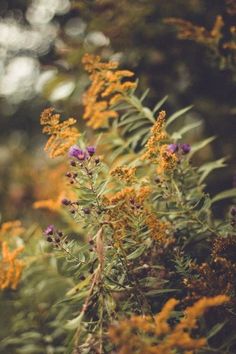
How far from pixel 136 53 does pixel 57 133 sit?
1.43 metres

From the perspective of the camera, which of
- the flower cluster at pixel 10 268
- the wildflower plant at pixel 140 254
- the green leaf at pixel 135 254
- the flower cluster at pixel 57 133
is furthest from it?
the flower cluster at pixel 10 268

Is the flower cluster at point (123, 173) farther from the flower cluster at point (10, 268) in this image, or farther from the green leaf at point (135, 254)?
the flower cluster at point (10, 268)

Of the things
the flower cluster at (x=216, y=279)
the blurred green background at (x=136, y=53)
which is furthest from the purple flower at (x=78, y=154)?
the blurred green background at (x=136, y=53)

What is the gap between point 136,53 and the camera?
2674 mm

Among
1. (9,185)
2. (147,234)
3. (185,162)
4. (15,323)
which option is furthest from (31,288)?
(9,185)

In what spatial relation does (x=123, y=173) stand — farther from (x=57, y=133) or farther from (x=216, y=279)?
(x=216, y=279)

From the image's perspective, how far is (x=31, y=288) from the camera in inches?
81.2

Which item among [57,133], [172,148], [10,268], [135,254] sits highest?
[57,133]

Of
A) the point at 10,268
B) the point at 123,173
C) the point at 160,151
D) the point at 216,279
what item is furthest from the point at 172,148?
the point at 10,268

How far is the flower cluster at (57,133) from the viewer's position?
1.42m

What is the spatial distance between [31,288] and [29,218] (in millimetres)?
1776

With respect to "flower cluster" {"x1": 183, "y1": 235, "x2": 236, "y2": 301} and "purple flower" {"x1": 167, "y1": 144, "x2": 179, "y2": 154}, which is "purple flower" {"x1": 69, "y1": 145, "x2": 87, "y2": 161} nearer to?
"purple flower" {"x1": 167, "y1": 144, "x2": 179, "y2": 154}

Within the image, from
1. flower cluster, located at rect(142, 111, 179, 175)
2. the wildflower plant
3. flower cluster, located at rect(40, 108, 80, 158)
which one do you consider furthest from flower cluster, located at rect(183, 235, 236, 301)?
flower cluster, located at rect(40, 108, 80, 158)

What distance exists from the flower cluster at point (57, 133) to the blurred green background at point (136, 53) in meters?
1.04
